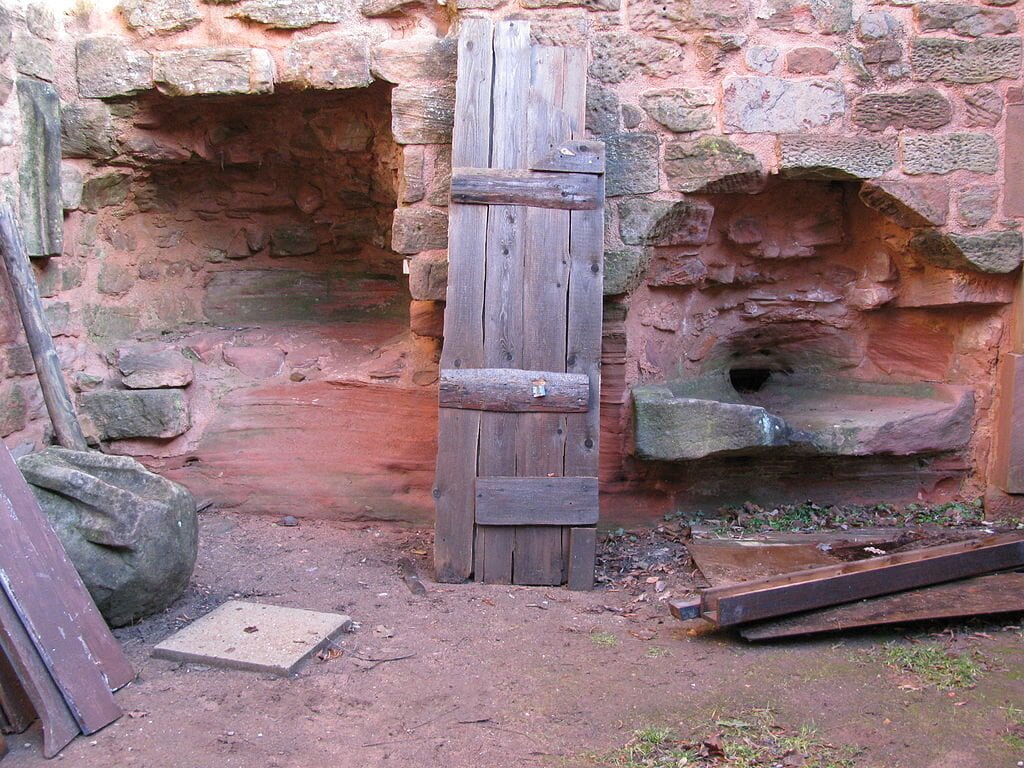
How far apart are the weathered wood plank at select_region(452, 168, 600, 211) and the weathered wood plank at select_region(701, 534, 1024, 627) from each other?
4.95 ft

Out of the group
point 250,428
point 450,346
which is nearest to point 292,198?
point 250,428

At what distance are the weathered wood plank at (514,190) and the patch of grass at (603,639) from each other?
5.03 feet

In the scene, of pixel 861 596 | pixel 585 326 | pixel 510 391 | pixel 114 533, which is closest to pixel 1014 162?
pixel 585 326

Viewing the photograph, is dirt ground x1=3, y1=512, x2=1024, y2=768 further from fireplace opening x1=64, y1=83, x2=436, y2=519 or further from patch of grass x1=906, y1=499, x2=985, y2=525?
patch of grass x1=906, y1=499, x2=985, y2=525

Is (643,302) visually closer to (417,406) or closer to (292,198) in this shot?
(417,406)

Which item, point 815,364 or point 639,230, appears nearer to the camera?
point 639,230

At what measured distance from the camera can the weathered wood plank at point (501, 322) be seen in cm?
340

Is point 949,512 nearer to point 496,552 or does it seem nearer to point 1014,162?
point 1014,162

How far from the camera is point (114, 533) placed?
2.75m

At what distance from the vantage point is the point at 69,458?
2990 mm

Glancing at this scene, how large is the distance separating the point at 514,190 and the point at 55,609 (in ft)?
6.75

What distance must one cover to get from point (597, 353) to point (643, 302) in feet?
2.48

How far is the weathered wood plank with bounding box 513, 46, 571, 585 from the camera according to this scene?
341cm

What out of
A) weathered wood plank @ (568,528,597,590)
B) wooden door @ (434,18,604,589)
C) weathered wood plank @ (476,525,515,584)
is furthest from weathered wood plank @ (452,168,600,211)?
weathered wood plank @ (476,525,515,584)
